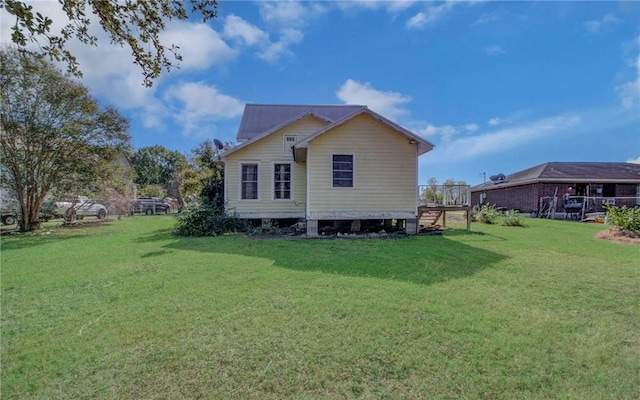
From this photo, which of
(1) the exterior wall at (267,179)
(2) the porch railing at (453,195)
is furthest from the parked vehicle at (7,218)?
(2) the porch railing at (453,195)

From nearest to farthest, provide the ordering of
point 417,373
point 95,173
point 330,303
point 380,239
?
point 417,373
point 330,303
point 380,239
point 95,173

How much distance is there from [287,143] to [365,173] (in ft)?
13.6

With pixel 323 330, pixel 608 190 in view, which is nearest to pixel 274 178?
pixel 323 330

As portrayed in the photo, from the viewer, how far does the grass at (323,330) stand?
247cm

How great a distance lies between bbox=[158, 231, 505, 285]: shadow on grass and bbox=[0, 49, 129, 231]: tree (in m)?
8.96

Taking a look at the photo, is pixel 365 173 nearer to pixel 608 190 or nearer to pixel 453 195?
pixel 453 195

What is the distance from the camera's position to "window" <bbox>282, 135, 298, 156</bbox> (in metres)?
12.9

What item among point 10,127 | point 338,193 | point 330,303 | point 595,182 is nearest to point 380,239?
point 338,193

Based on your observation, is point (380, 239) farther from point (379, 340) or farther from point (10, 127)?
point (10, 127)

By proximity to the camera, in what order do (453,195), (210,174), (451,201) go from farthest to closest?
(210,174) < (451,201) < (453,195)

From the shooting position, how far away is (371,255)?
708cm

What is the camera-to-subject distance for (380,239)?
32.2 ft

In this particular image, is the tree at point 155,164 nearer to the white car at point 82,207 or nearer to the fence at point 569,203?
the white car at point 82,207

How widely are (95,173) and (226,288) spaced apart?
1443cm
